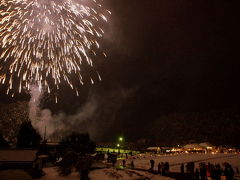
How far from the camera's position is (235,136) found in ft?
482

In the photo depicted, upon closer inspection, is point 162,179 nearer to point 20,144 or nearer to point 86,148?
point 86,148

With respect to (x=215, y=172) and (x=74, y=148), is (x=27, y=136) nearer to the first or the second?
(x=74, y=148)

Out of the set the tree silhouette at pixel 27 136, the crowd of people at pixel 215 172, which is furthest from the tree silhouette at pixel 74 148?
the crowd of people at pixel 215 172

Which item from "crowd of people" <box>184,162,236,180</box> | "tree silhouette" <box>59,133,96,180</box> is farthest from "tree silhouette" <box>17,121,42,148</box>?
"crowd of people" <box>184,162,236,180</box>

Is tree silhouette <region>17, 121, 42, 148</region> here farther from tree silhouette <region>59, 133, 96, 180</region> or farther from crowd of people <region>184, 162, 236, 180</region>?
crowd of people <region>184, 162, 236, 180</region>

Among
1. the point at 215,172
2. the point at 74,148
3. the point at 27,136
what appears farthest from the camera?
the point at 27,136

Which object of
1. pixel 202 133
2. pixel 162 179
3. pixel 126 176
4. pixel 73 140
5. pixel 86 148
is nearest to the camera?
pixel 162 179

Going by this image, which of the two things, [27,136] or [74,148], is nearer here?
[74,148]

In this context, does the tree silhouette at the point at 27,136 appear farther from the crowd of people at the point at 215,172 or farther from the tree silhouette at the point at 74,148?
the crowd of people at the point at 215,172

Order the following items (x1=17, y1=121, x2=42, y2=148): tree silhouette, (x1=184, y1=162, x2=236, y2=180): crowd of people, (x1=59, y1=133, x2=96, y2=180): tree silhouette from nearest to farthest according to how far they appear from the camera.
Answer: (x1=184, y1=162, x2=236, y2=180): crowd of people → (x1=59, y1=133, x2=96, y2=180): tree silhouette → (x1=17, y1=121, x2=42, y2=148): tree silhouette

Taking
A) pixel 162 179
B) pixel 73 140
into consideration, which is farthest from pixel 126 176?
pixel 73 140

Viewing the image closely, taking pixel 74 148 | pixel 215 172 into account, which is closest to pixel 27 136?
pixel 74 148

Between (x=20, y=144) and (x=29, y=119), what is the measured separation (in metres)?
9.08

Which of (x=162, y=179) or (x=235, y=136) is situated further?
(x=235, y=136)
